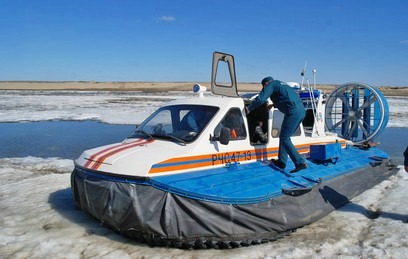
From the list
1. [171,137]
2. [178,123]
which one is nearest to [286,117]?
[178,123]

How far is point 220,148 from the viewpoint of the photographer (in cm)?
442

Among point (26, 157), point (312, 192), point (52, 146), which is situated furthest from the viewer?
point (52, 146)

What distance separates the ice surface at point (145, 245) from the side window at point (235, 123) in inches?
50.9

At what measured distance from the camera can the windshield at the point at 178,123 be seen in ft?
14.6

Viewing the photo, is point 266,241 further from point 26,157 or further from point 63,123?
point 63,123

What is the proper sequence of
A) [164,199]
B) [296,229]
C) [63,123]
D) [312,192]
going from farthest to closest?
[63,123] < [312,192] < [296,229] < [164,199]

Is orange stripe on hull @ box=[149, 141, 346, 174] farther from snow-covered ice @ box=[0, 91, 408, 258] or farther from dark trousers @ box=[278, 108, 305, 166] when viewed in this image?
snow-covered ice @ box=[0, 91, 408, 258]

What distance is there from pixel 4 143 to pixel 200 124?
7.65 meters

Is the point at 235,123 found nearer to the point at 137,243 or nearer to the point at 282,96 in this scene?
the point at 282,96

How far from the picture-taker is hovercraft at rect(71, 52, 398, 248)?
3604 mm

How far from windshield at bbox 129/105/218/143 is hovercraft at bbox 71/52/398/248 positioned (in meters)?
0.01

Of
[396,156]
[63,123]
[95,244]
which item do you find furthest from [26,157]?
[396,156]

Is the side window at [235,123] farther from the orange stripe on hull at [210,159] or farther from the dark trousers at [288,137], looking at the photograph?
the dark trousers at [288,137]

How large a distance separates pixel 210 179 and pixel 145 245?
92 cm
